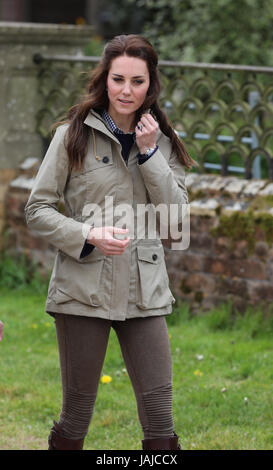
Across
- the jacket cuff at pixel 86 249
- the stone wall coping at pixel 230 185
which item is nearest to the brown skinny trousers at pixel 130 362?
the jacket cuff at pixel 86 249

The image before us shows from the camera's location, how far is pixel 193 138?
7020 millimetres

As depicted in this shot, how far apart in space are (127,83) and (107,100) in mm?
167

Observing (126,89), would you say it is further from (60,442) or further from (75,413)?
(60,442)

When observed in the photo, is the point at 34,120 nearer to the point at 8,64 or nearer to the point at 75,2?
the point at 8,64

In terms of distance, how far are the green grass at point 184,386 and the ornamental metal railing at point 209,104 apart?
45.2 inches

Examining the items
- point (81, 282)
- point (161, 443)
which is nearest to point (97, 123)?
point (81, 282)

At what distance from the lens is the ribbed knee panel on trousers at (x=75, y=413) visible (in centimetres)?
370

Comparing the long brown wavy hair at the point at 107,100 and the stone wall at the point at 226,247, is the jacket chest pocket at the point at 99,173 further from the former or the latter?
the stone wall at the point at 226,247

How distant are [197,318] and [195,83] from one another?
1732 millimetres

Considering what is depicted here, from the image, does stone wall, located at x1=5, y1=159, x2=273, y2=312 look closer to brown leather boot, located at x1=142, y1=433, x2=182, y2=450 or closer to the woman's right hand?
brown leather boot, located at x1=142, y1=433, x2=182, y2=450

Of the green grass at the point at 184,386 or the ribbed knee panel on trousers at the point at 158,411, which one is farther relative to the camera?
the green grass at the point at 184,386

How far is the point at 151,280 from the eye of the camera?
145 inches

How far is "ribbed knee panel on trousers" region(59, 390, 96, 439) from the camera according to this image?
12.1ft

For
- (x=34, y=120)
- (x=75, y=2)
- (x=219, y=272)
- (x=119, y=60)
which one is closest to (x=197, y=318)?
(x=219, y=272)
